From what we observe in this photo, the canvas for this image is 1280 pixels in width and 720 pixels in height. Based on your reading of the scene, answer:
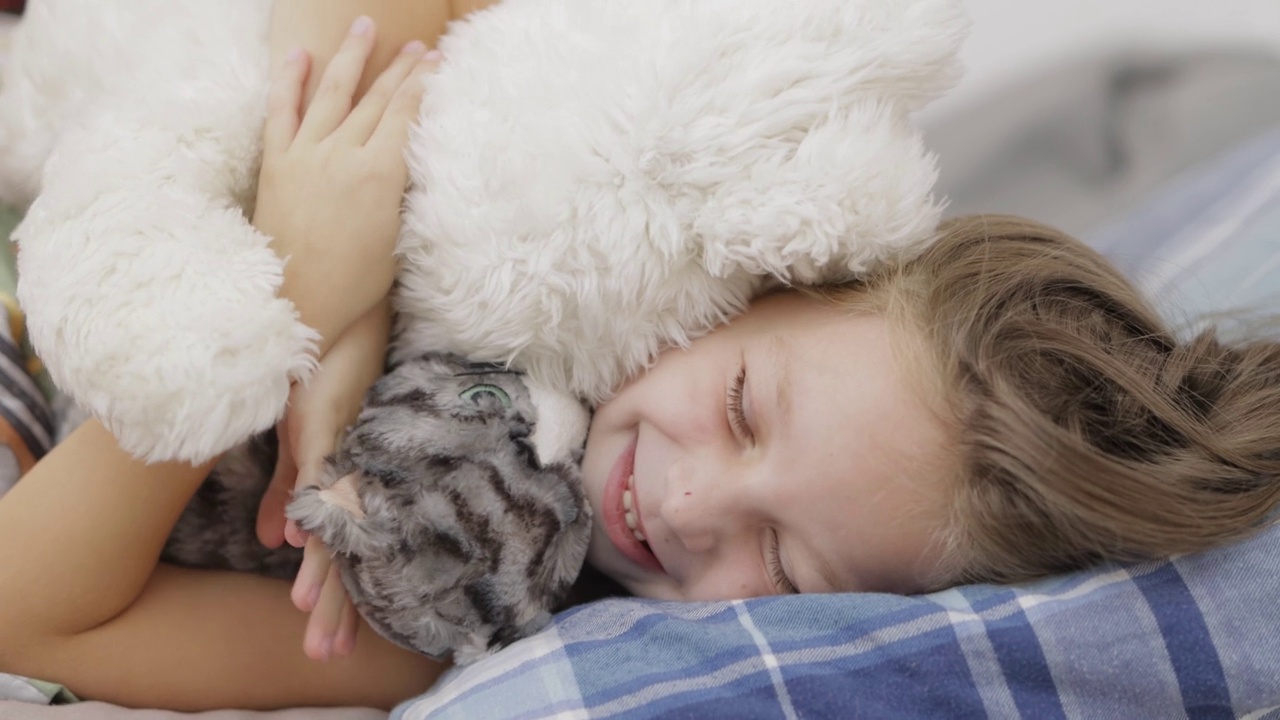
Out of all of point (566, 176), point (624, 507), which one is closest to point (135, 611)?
point (624, 507)

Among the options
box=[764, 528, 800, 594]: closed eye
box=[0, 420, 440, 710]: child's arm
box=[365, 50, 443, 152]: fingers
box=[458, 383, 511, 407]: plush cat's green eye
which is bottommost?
box=[0, 420, 440, 710]: child's arm

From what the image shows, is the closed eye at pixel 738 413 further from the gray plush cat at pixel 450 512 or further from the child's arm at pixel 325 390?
the child's arm at pixel 325 390

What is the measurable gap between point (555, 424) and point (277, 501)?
10.8 inches

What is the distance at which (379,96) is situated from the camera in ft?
2.74

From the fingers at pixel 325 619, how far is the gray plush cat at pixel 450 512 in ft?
0.10

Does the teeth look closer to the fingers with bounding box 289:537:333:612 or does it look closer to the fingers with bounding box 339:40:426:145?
the fingers with bounding box 289:537:333:612

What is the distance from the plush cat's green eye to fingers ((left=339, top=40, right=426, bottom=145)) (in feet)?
0.80

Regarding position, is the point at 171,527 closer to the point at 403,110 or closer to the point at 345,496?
the point at 345,496

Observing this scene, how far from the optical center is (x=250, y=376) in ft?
2.10

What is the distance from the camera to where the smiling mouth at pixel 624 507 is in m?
0.83

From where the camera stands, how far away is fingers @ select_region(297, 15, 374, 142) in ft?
2.64

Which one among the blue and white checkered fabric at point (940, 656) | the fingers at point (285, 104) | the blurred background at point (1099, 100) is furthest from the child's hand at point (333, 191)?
the blurred background at point (1099, 100)

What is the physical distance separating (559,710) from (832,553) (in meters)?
0.26

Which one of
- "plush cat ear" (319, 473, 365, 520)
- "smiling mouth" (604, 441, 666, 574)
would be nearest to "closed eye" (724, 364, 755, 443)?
"smiling mouth" (604, 441, 666, 574)
